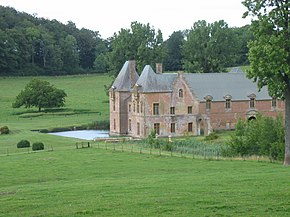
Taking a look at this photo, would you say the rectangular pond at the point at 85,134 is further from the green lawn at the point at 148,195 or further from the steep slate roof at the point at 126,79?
the green lawn at the point at 148,195

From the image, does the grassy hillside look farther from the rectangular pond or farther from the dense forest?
the dense forest

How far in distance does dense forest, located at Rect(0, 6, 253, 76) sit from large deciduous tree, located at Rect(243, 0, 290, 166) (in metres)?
47.1

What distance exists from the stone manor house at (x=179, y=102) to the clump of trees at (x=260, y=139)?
24.7 meters

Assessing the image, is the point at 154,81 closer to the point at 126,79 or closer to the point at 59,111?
the point at 126,79

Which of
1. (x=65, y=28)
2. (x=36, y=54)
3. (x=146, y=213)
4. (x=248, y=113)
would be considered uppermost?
(x=65, y=28)

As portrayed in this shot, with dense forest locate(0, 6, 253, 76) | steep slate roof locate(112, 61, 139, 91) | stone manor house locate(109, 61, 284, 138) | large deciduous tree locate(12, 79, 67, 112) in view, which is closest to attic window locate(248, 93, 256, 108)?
stone manor house locate(109, 61, 284, 138)

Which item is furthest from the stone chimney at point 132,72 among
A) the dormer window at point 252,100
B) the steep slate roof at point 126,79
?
the dormer window at point 252,100

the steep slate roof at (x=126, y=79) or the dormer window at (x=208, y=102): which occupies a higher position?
the steep slate roof at (x=126, y=79)

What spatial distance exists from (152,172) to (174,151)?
1323 cm

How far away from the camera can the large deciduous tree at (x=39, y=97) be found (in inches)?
3457

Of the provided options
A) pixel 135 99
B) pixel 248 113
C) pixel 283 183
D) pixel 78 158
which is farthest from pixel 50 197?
pixel 248 113

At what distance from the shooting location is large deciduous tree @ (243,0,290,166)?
31.8 m

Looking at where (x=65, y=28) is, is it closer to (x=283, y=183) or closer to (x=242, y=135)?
(x=242, y=135)

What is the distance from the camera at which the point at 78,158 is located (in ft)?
136
